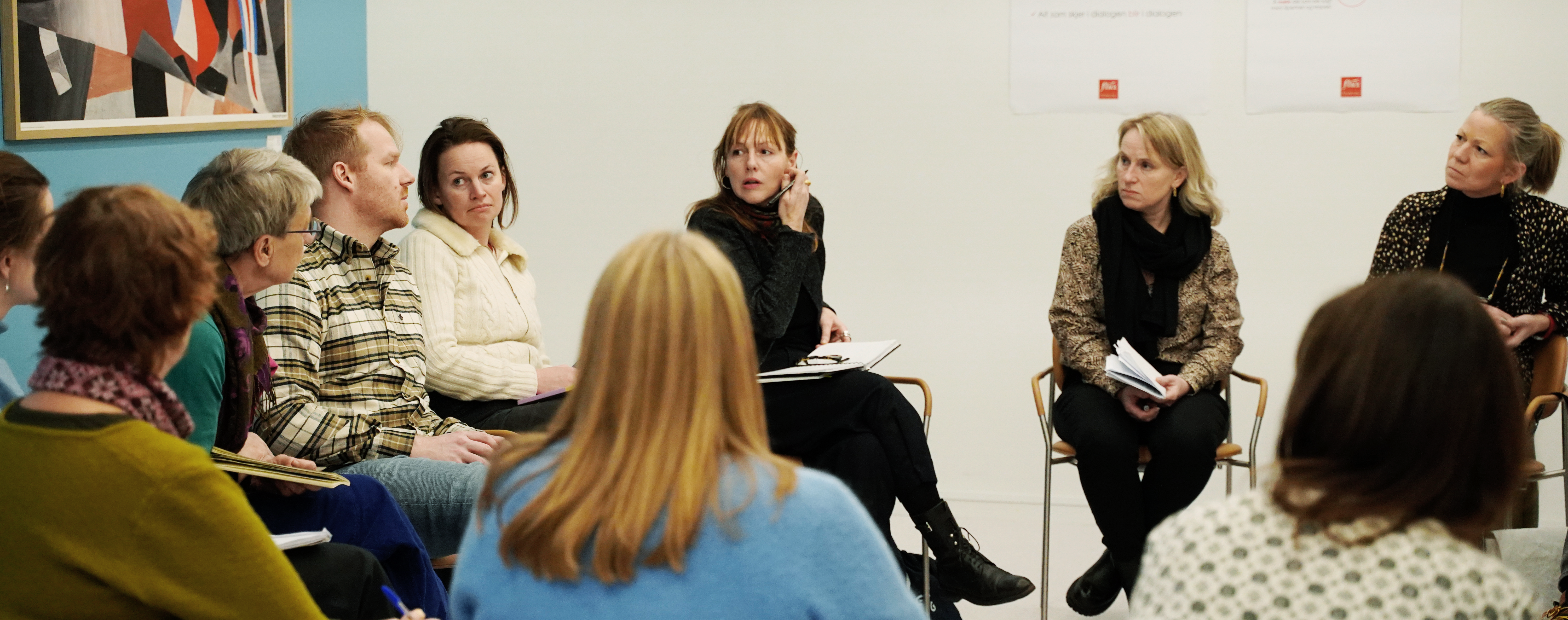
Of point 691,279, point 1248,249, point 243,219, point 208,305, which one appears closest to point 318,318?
point 243,219

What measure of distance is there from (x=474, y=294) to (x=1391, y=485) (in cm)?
224

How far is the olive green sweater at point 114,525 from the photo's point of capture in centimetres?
126

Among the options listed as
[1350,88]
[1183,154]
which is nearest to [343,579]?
[1183,154]

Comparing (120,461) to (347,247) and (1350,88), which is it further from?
(1350,88)

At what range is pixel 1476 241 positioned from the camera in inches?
131

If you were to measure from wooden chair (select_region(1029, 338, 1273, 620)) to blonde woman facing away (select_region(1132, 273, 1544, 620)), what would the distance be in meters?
1.83

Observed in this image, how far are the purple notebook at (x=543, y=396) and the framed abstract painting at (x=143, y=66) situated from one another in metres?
1.24

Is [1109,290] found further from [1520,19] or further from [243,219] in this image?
[243,219]

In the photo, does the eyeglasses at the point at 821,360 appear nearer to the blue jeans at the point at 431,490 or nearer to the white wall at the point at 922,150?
the blue jeans at the point at 431,490

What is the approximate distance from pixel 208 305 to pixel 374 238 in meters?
1.44

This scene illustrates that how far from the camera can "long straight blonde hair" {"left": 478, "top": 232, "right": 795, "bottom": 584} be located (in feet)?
3.74

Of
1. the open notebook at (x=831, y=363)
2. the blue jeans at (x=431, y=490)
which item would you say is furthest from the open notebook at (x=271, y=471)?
the open notebook at (x=831, y=363)

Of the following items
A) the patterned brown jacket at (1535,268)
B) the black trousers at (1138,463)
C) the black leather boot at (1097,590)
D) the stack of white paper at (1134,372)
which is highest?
the patterned brown jacket at (1535,268)

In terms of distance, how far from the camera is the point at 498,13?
179 inches
